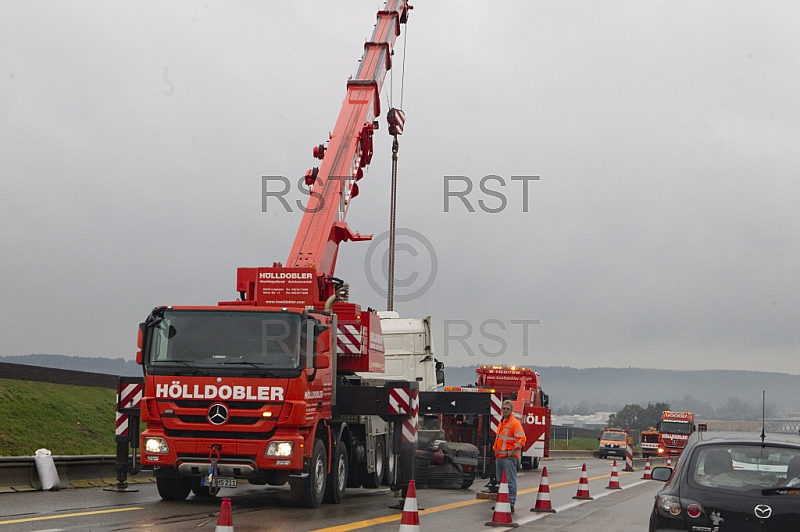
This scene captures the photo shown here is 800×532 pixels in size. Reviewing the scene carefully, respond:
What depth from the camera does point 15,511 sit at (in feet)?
44.2

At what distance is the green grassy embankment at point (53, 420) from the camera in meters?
28.3

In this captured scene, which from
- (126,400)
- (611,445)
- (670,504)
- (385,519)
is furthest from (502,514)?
(611,445)

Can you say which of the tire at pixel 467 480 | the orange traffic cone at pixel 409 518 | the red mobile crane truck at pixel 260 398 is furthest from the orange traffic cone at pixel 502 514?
the tire at pixel 467 480

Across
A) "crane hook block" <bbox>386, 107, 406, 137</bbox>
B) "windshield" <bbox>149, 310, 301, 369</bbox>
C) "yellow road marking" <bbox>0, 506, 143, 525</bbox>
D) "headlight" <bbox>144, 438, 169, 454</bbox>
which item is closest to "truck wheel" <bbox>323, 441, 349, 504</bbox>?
"windshield" <bbox>149, 310, 301, 369</bbox>

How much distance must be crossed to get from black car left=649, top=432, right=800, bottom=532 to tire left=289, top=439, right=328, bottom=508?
6521 mm

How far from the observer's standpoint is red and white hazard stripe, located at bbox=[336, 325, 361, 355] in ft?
55.1

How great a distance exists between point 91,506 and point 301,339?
12.3 feet

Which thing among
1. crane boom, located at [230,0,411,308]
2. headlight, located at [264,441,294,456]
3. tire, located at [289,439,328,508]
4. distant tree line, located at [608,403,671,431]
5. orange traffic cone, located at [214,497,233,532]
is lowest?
distant tree line, located at [608,403,671,431]

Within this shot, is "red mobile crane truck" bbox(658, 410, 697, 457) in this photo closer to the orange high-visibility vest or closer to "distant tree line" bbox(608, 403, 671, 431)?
the orange high-visibility vest

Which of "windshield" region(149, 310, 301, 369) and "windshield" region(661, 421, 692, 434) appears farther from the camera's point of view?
"windshield" region(661, 421, 692, 434)

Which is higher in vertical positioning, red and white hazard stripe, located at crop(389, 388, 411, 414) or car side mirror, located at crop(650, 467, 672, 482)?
red and white hazard stripe, located at crop(389, 388, 411, 414)

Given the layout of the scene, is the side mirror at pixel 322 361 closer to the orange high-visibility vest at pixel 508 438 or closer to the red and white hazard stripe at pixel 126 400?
the orange high-visibility vest at pixel 508 438

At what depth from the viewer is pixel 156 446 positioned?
1417cm

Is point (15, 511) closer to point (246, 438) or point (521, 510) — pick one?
point (246, 438)
